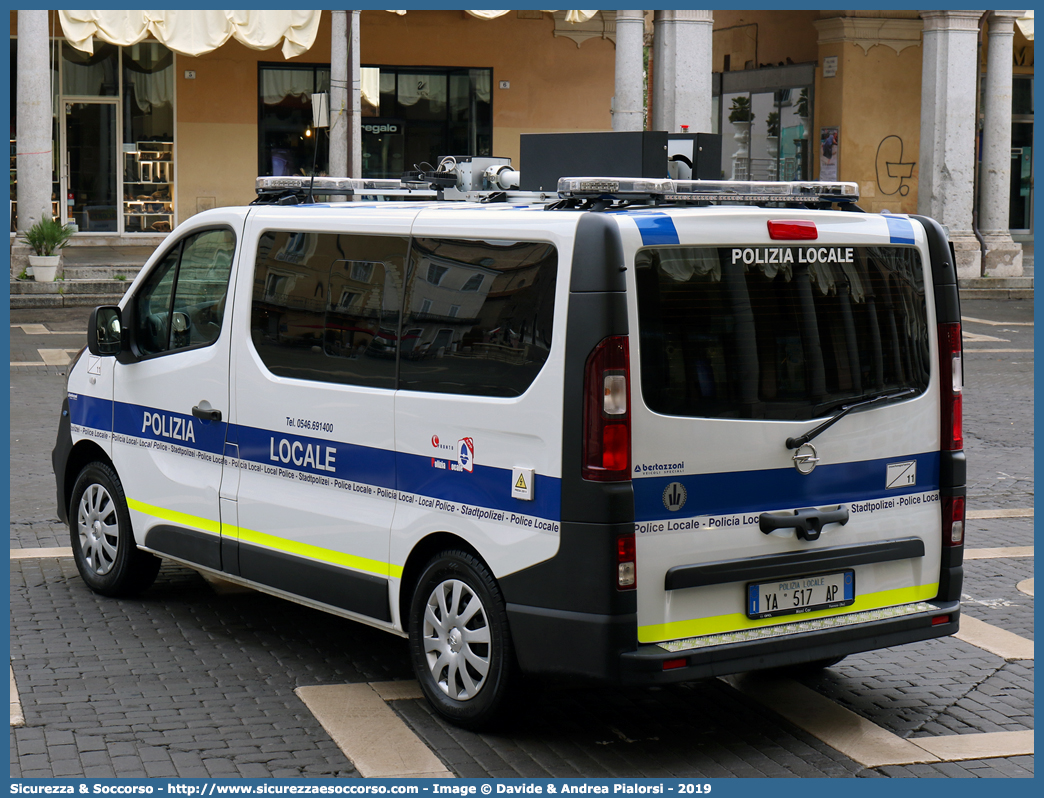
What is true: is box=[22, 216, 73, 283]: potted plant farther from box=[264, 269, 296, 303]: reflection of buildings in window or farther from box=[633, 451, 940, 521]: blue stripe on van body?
box=[633, 451, 940, 521]: blue stripe on van body

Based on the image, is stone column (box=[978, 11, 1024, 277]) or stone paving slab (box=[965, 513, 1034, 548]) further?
stone column (box=[978, 11, 1024, 277])

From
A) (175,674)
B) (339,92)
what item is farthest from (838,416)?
(339,92)

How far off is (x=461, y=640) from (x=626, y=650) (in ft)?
2.45

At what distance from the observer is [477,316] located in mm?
4965

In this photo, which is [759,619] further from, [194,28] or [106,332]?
[194,28]

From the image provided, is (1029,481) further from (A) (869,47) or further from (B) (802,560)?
(A) (869,47)

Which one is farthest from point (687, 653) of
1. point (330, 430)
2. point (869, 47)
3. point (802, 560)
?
point (869, 47)

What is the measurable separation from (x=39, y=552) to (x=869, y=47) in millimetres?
26436

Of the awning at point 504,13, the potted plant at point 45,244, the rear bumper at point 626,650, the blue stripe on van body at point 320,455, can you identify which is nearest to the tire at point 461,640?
the rear bumper at point 626,650

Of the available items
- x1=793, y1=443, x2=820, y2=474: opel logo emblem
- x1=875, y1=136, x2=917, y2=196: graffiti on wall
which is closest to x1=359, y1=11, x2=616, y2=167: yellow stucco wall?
x1=875, y1=136, x2=917, y2=196: graffiti on wall

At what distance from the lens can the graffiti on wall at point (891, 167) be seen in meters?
31.1

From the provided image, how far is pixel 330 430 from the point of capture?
5559 mm

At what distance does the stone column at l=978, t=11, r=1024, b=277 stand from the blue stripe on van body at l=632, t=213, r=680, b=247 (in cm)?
2348

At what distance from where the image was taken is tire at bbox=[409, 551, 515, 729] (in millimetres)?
4895
